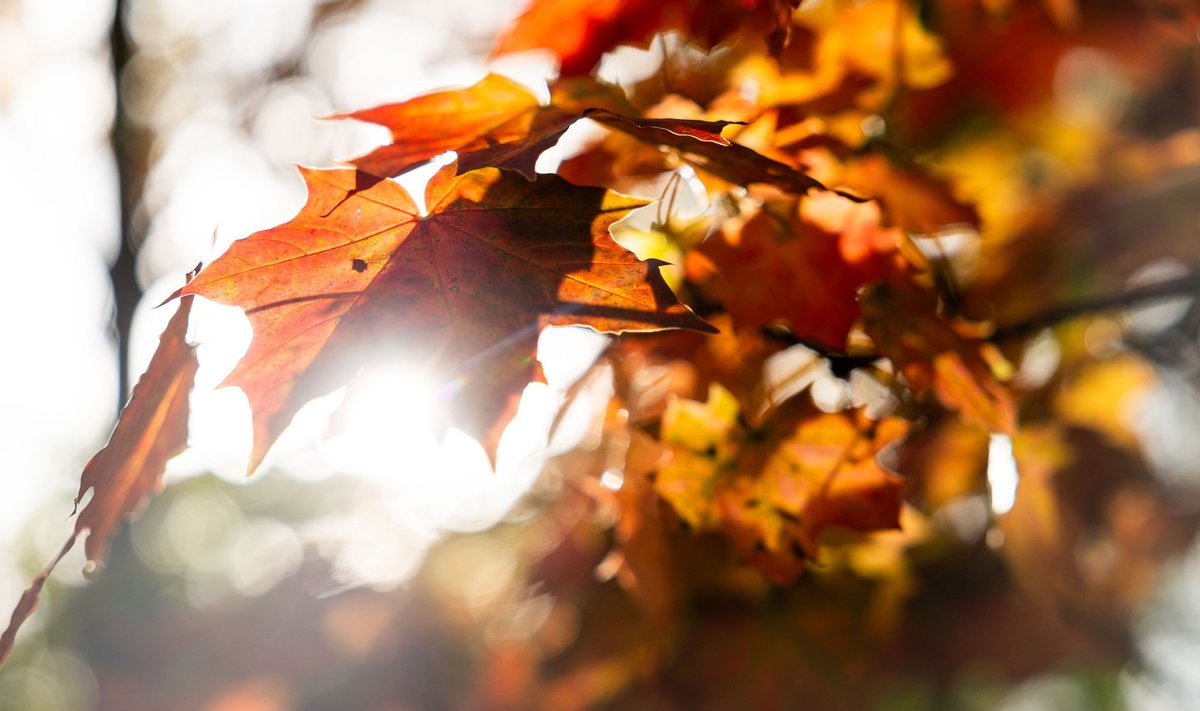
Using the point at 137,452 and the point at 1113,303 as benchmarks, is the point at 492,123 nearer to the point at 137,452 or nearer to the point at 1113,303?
the point at 137,452

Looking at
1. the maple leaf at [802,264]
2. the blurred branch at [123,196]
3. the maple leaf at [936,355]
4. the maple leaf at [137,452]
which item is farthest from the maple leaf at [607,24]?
the blurred branch at [123,196]

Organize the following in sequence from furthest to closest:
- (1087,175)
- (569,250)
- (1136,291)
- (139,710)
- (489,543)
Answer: (139,710) < (489,543) < (1087,175) < (1136,291) < (569,250)

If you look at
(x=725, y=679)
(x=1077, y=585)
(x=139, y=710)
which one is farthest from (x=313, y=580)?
(x=1077, y=585)

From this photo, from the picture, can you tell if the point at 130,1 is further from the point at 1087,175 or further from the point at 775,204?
the point at 1087,175

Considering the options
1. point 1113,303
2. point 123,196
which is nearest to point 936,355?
point 1113,303

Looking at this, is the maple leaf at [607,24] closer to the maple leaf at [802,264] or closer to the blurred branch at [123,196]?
the maple leaf at [802,264]

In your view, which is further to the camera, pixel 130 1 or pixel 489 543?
pixel 489 543

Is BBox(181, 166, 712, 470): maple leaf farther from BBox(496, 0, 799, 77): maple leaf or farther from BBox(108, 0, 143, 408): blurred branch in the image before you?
BBox(108, 0, 143, 408): blurred branch
